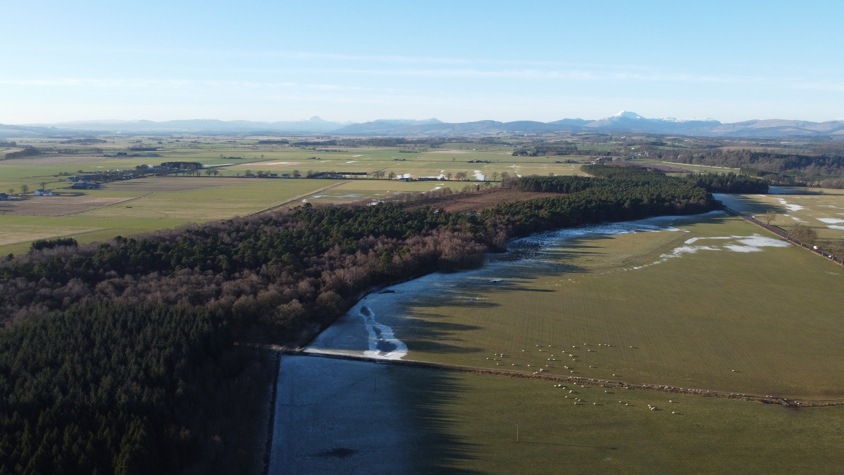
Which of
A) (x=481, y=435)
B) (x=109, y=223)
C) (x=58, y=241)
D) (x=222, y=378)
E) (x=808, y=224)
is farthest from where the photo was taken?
(x=808, y=224)

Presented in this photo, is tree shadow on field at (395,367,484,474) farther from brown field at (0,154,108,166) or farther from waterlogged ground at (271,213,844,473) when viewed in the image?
brown field at (0,154,108,166)

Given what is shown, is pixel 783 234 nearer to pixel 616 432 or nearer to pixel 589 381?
pixel 589 381

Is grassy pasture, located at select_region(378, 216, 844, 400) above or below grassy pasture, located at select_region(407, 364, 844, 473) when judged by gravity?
above

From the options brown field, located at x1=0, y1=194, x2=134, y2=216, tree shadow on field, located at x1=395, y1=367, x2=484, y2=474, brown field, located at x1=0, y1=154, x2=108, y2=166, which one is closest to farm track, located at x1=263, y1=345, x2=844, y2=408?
tree shadow on field, located at x1=395, y1=367, x2=484, y2=474

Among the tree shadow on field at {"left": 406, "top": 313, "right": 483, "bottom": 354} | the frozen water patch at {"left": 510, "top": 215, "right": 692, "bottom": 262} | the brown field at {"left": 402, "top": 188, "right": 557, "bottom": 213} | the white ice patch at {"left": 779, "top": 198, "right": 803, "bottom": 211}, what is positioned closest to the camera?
the tree shadow on field at {"left": 406, "top": 313, "right": 483, "bottom": 354}

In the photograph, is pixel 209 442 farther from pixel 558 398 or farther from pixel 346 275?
pixel 346 275

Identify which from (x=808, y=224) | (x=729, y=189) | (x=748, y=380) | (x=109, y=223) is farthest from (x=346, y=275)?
(x=729, y=189)
